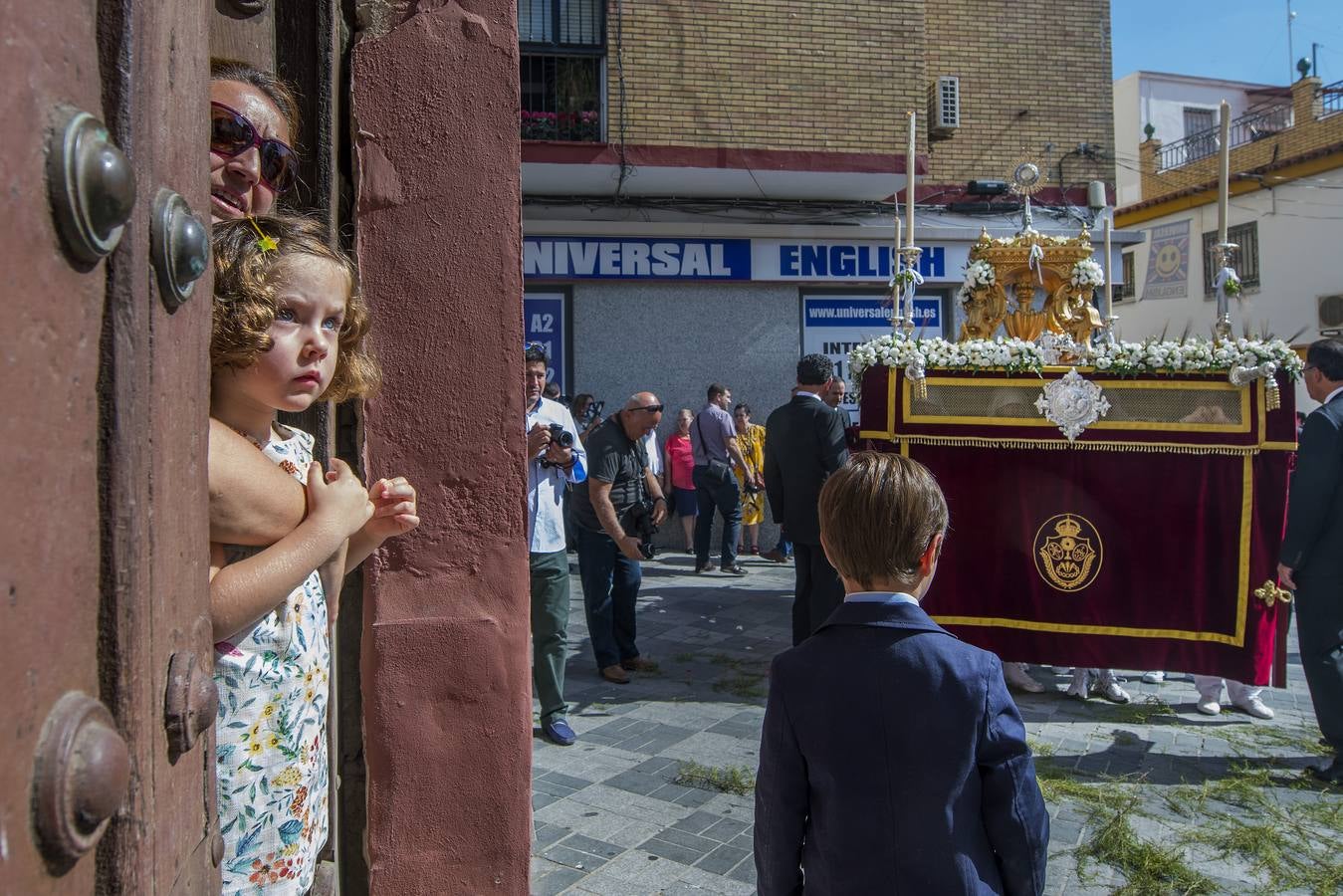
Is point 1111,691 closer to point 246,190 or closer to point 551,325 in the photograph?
point 246,190

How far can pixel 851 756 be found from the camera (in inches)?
71.5

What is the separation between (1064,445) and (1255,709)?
190 cm

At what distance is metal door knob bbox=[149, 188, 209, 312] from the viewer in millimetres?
837

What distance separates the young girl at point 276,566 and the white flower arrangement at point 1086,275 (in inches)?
219

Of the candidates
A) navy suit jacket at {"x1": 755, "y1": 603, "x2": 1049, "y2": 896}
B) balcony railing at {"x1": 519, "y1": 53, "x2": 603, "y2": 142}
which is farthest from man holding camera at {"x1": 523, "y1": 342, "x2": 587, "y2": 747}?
balcony railing at {"x1": 519, "y1": 53, "x2": 603, "y2": 142}

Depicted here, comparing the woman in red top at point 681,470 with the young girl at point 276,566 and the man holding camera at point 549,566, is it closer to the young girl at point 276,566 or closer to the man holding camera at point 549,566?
the man holding camera at point 549,566

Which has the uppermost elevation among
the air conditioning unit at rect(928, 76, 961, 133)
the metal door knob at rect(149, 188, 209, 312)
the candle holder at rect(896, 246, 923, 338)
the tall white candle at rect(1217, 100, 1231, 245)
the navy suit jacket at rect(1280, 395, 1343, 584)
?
the air conditioning unit at rect(928, 76, 961, 133)

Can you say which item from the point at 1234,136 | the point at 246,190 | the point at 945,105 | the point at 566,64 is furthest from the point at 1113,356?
the point at 1234,136

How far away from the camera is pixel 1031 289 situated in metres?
6.38

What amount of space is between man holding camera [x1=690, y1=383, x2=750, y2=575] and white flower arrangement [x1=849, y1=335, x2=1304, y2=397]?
486 cm

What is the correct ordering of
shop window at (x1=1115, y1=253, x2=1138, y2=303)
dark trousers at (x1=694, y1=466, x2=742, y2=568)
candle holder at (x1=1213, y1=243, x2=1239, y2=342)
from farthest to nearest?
1. shop window at (x1=1115, y1=253, x2=1138, y2=303)
2. dark trousers at (x1=694, y1=466, x2=742, y2=568)
3. candle holder at (x1=1213, y1=243, x2=1239, y2=342)

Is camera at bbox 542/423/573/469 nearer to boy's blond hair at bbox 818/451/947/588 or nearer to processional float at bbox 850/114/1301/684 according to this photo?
processional float at bbox 850/114/1301/684

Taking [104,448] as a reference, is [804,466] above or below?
below

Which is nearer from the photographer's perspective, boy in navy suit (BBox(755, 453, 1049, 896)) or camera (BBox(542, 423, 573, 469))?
boy in navy suit (BBox(755, 453, 1049, 896))
